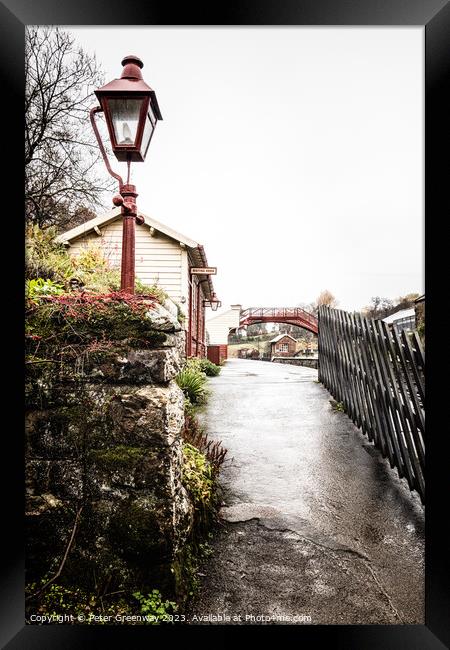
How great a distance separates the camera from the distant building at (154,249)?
301cm

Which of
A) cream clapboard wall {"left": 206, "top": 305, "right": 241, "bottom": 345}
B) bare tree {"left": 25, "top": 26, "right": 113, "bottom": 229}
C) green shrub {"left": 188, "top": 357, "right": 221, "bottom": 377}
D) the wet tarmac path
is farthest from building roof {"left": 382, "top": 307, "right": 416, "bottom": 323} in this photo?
green shrub {"left": 188, "top": 357, "right": 221, "bottom": 377}

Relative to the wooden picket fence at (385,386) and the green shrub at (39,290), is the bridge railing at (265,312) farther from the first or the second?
the green shrub at (39,290)

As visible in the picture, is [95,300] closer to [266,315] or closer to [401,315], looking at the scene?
[266,315]

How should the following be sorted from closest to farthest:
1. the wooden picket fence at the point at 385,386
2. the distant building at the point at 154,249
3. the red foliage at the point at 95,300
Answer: the red foliage at the point at 95,300
the wooden picket fence at the point at 385,386
the distant building at the point at 154,249

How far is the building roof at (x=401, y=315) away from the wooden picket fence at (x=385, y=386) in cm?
9

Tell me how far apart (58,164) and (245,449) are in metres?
3.22

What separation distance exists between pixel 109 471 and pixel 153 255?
9.83 feet

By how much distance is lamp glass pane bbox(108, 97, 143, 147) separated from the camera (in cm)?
190

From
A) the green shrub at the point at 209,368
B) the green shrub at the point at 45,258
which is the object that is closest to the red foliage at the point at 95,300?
the green shrub at the point at 45,258

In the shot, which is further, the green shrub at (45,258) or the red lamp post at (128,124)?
the green shrub at (45,258)
